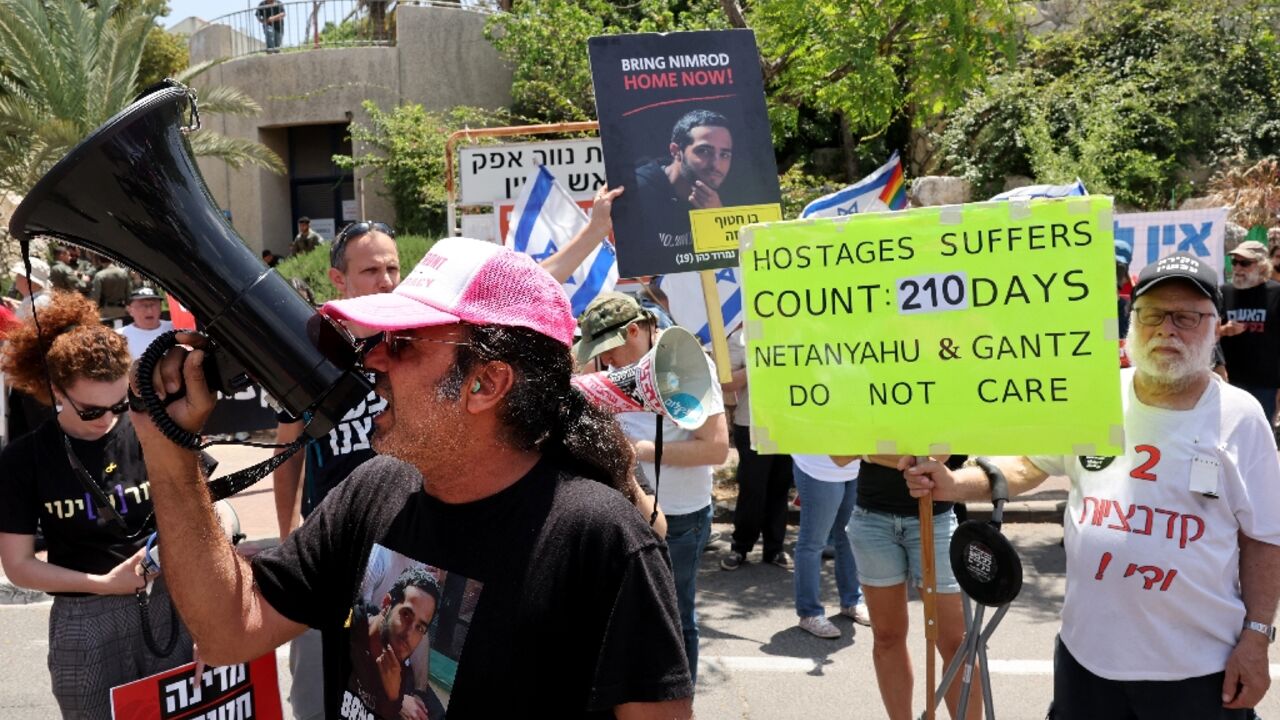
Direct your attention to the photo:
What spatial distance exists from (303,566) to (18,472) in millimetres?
1747

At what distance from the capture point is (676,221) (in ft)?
15.2

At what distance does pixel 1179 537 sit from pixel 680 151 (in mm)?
2483

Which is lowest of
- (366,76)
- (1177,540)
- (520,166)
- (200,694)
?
(200,694)

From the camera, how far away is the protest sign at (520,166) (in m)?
7.27

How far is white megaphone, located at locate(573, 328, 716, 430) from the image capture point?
232 cm

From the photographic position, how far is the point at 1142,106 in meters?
16.3

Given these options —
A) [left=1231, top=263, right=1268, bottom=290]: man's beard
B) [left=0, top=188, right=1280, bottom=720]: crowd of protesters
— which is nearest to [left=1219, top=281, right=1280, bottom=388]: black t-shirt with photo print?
[left=1231, top=263, right=1268, bottom=290]: man's beard

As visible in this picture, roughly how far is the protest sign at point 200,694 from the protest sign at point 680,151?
2232 mm

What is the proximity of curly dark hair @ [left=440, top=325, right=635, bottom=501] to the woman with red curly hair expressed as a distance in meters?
1.78

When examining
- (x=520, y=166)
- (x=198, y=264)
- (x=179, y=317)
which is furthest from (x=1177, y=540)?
(x=179, y=317)

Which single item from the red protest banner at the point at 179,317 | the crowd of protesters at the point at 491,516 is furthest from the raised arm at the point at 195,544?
the red protest banner at the point at 179,317

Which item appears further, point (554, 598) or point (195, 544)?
point (195, 544)

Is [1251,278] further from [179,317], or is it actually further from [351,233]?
[179,317]

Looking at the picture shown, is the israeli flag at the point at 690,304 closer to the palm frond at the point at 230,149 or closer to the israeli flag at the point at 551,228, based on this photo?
the israeli flag at the point at 551,228
